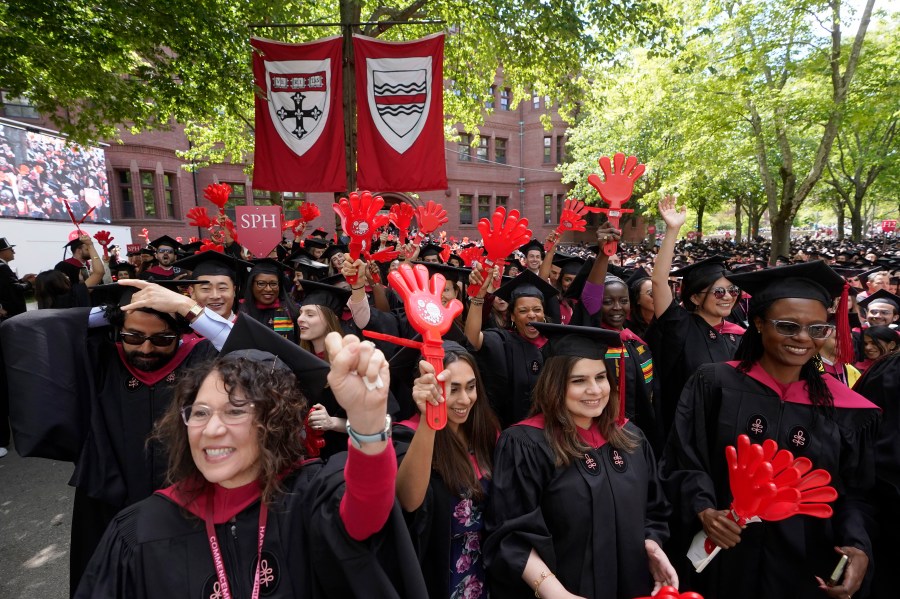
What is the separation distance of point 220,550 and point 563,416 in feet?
4.73

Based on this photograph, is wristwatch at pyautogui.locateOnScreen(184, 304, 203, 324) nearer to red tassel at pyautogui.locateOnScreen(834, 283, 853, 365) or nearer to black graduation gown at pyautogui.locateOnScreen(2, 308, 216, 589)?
black graduation gown at pyautogui.locateOnScreen(2, 308, 216, 589)

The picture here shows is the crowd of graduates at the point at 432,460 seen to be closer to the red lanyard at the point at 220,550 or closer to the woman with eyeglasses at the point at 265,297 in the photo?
the red lanyard at the point at 220,550

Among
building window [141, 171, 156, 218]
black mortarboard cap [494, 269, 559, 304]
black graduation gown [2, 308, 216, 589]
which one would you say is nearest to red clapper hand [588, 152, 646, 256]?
black mortarboard cap [494, 269, 559, 304]

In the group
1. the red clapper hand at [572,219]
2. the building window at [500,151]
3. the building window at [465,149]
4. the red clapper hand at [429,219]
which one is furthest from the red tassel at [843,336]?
the building window at [500,151]

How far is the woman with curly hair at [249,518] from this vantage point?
133cm

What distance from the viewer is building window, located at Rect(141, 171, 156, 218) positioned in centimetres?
1950

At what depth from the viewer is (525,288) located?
3.69 meters

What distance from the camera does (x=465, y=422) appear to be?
2307 millimetres


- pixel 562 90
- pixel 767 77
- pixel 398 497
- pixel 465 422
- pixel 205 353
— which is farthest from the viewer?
pixel 767 77

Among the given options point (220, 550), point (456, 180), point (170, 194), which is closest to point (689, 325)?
point (220, 550)

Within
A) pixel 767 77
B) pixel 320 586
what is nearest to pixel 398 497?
pixel 320 586

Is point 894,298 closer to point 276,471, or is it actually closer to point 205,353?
point 276,471

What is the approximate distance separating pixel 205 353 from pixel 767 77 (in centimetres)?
1454

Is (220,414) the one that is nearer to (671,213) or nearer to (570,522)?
(570,522)
